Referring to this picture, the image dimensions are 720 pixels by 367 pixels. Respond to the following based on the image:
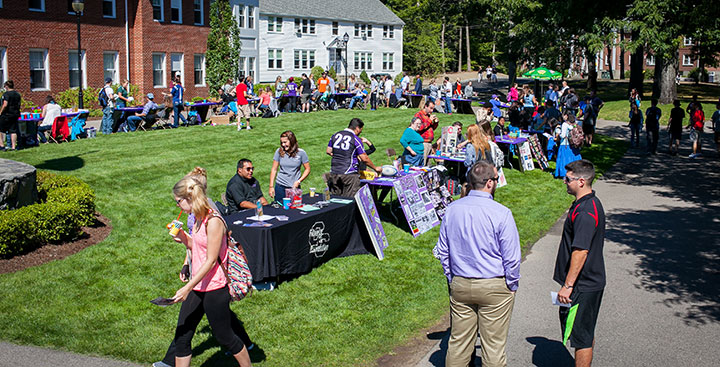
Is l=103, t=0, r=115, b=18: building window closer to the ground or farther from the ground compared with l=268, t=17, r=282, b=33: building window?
closer to the ground

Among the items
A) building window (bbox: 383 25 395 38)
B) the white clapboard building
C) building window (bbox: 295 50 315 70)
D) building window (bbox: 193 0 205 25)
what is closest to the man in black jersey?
building window (bbox: 193 0 205 25)

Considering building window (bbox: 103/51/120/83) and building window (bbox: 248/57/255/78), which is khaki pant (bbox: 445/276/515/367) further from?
building window (bbox: 248/57/255/78)

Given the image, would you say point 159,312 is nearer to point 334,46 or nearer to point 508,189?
point 508,189

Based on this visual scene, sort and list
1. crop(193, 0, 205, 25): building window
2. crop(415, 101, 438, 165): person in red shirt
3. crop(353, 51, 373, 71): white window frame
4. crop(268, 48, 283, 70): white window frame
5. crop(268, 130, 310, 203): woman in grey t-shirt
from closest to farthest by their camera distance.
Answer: crop(268, 130, 310, 203): woman in grey t-shirt
crop(415, 101, 438, 165): person in red shirt
crop(193, 0, 205, 25): building window
crop(268, 48, 283, 70): white window frame
crop(353, 51, 373, 71): white window frame

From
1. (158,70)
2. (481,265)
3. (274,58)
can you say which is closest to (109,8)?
(158,70)

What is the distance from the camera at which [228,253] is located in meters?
6.10

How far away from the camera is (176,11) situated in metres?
37.0

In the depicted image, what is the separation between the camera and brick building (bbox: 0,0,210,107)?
1145 inches

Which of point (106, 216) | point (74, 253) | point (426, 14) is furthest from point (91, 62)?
point (426, 14)

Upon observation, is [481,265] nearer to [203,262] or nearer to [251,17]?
[203,262]

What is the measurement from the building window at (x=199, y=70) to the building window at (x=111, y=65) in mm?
5844

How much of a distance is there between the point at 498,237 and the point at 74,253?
294 inches

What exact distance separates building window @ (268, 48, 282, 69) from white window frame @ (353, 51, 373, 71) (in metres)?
10.2

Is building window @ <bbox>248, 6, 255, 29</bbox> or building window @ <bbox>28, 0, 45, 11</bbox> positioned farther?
building window @ <bbox>248, 6, 255, 29</bbox>
